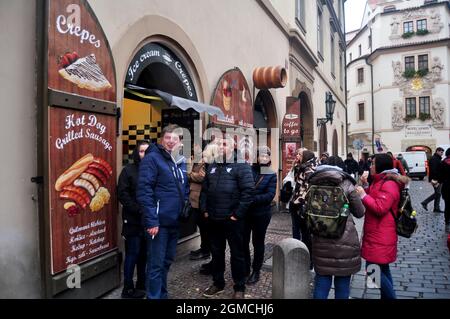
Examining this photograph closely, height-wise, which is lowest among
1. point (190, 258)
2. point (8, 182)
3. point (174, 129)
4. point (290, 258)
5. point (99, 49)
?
point (190, 258)

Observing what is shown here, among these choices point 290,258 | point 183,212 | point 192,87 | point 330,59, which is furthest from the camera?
point 330,59

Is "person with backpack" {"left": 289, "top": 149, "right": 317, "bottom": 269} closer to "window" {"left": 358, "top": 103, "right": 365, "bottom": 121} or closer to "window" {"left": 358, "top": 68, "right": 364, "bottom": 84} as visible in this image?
"window" {"left": 358, "top": 103, "right": 365, "bottom": 121}

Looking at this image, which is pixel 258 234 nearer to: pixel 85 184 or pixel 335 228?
pixel 335 228

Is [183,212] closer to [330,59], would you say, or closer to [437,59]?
[330,59]

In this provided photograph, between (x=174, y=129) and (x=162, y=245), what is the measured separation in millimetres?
1197

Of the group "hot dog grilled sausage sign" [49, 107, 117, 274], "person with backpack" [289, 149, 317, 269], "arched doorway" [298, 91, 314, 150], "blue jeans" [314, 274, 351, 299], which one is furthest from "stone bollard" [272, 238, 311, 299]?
"arched doorway" [298, 91, 314, 150]

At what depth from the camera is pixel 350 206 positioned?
335 cm

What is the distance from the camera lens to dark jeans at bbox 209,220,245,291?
4121mm

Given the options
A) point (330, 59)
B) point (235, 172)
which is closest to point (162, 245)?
point (235, 172)

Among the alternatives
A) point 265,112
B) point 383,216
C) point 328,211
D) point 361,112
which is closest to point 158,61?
point 328,211

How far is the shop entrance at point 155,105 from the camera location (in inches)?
225

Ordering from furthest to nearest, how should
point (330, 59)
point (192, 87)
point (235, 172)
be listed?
point (330, 59), point (192, 87), point (235, 172)

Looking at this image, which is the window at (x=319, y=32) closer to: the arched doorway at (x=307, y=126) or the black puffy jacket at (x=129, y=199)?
the arched doorway at (x=307, y=126)

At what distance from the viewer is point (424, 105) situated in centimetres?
3441
